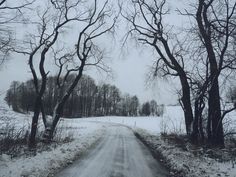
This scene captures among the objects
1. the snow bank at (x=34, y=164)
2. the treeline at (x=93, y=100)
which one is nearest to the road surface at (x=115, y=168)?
the snow bank at (x=34, y=164)

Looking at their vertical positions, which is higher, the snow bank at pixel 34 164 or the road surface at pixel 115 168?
the snow bank at pixel 34 164

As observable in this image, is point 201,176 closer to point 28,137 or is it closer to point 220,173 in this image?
point 220,173

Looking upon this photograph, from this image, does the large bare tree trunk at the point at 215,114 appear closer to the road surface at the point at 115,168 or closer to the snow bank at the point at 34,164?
the road surface at the point at 115,168

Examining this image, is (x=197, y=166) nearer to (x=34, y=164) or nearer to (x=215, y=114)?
(x=215, y=114)

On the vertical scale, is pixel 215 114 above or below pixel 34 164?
above

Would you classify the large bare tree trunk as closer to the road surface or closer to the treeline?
the road surface

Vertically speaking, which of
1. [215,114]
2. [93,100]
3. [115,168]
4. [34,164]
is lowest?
[115,168]

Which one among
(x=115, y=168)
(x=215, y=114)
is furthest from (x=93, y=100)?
(x=115, y=168)

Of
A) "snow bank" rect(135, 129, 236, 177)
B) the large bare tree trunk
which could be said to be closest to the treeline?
the large bare tree trunk

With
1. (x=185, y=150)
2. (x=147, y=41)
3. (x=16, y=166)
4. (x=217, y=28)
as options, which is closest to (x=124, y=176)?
(x=16, y=166)

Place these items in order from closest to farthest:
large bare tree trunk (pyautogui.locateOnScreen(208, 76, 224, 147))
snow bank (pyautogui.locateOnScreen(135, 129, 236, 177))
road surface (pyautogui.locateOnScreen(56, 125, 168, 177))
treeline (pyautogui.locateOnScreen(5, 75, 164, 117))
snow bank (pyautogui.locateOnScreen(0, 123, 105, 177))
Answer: snow bank (pyautogui.locateOnScreen(0, 123, 105, 177)) < snow bank (pyautogui.locateOnScreen(135, 129, 236, 177)) < road surface (pyautogui.locateOnScreen(56, 125, 168, 177)) < large bare tree trunk (pyautogui.locateOnScreen(208, 76, 224, 147)) < treeline (pyautogui.locateOnScreen(5, 75, 164, 117))

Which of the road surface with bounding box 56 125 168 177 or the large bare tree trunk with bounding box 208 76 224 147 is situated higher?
the large bare tree trunk with bounding box 208 76 224 147

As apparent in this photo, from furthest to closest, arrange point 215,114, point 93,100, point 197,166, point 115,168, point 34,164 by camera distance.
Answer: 1. point 93,100
2. point 215,114
3. point 115,168
4. point 197,166
5. point 34,164

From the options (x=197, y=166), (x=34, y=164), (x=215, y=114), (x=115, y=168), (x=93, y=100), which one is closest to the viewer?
(x=34, y=164)
